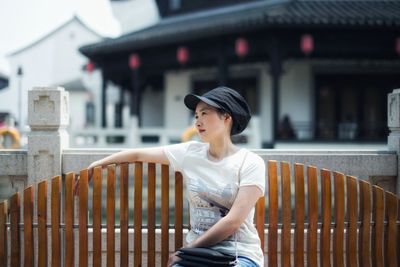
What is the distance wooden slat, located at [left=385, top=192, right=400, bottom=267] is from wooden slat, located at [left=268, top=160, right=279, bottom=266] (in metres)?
0.74

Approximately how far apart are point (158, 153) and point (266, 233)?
1.00 metres

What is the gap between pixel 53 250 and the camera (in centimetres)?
335

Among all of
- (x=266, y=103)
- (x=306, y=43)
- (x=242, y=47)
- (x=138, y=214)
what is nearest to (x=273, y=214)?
(x=138, y=214)

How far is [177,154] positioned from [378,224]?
143 cm

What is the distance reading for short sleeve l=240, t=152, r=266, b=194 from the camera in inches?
107

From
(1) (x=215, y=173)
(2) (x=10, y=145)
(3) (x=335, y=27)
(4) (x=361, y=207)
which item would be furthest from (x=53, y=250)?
(3) (x=335, y=27)

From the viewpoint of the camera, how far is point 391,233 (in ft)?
11.3

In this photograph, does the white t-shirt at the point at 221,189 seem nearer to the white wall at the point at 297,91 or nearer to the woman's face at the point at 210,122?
the woman's face at the point at 210,122

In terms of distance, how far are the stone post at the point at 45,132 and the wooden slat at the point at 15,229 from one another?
482 millimetres

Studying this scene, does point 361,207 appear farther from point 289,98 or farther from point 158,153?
point 289,98

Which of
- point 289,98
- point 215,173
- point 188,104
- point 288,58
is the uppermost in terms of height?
point 288,58

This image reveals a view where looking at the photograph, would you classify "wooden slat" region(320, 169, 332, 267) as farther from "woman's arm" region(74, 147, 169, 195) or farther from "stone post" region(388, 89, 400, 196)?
"woman's arm" region(74, 147, 169, 195)

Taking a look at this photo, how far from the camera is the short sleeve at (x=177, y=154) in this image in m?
2.97

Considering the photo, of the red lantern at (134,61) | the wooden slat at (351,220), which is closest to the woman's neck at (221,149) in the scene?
the wooden slat at (351,220)
